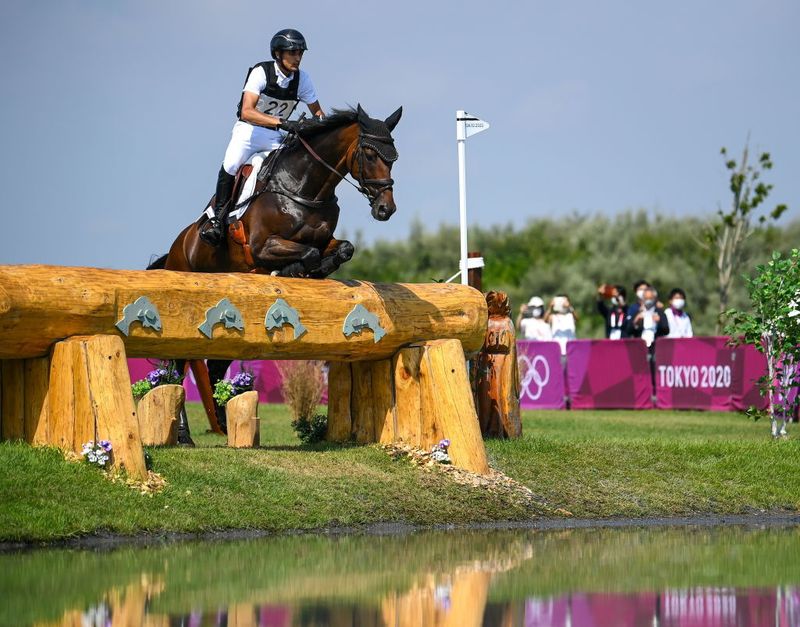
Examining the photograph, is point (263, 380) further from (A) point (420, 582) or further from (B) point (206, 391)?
(A) point (420, 582)

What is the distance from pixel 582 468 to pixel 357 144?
10.2 ft

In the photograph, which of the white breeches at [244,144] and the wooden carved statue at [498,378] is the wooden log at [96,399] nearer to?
the white breeches at [244,144]

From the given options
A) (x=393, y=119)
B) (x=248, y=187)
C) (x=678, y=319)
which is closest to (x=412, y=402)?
(x=393, y=119)

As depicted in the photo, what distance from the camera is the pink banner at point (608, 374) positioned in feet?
69.6

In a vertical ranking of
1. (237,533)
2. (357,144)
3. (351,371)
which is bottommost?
(237,533)

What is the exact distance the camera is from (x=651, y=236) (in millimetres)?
53625

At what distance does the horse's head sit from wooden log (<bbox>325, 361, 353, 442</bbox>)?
74.0 inches

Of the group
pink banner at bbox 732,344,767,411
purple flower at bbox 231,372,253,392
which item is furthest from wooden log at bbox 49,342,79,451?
pink banner at bbox 732,344,767,411

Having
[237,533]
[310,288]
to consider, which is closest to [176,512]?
[237,533]

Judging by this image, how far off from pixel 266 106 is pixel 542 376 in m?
11.1

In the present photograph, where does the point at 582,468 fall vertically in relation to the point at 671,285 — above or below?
below

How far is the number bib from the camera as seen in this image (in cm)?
1187

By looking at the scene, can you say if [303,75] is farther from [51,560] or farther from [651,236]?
[651,236]

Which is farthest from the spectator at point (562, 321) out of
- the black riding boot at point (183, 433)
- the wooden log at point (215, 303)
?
the wooden log at point (215, 303)
